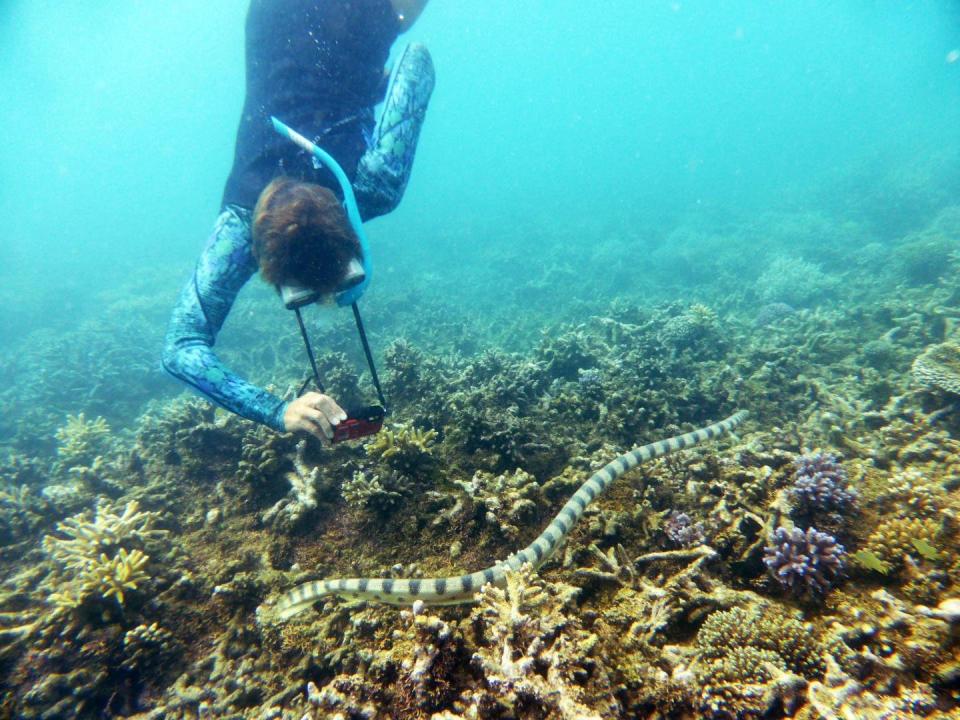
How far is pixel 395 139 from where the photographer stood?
3.80 m

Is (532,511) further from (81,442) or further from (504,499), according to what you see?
(81,442)

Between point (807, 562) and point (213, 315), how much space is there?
4293mm

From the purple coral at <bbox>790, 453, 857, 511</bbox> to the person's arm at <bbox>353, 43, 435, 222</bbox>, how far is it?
3863mm

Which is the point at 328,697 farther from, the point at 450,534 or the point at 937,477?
the point at 937,477

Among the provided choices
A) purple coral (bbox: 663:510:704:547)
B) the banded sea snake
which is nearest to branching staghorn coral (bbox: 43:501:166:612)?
the banded sea snake

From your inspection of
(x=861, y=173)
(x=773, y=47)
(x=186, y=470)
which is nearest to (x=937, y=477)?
(x=186, y=470)

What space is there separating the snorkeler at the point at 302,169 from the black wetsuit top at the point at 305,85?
1cm

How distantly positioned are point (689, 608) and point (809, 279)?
12.7m

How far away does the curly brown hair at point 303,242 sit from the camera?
2.43 meters

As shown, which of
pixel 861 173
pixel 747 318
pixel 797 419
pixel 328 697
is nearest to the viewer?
pixel 328 697

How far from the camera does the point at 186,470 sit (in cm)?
439

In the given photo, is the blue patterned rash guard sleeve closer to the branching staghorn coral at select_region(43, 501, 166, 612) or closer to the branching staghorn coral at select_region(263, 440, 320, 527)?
the branching staghorn coral at select_region(263, 440, 320, 527)

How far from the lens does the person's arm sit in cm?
367

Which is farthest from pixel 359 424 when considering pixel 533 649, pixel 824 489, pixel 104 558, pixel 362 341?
pixel 824 489
